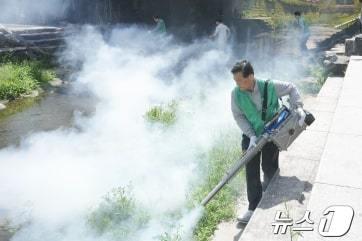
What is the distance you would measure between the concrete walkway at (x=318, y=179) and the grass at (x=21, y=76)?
34.6ft

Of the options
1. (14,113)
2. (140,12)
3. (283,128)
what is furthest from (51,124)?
(140,12)

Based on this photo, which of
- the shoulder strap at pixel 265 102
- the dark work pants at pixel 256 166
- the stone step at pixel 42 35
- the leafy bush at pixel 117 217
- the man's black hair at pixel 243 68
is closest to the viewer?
the man's black hair at pixel 243 68

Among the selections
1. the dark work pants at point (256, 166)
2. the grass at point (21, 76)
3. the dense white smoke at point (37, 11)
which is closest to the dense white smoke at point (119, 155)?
the dark work pants at point (256, 166)

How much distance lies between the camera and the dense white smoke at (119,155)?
263 inches

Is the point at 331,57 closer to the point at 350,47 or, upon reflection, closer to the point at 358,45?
the point at 350,47

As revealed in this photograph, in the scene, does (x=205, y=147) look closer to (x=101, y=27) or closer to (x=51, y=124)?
(x=51, y=124)

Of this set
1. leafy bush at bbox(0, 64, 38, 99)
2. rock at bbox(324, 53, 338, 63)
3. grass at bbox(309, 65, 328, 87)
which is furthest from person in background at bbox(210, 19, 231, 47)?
leafy bush at bbox(0, 64, 38, 99)

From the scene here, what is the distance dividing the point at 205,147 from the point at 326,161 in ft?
11.5

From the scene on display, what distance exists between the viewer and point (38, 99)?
1431 centimetres

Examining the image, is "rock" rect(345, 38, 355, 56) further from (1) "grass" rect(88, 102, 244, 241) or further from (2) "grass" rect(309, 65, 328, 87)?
(1) "grass" rect(88, 102, 244, 241)

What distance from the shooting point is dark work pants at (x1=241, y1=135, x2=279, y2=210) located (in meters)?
5.66

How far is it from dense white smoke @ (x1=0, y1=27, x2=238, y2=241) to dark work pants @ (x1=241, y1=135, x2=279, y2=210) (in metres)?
0.90

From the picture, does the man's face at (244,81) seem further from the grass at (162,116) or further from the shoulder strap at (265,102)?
the grass at (162,116)

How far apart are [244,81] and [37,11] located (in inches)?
760
